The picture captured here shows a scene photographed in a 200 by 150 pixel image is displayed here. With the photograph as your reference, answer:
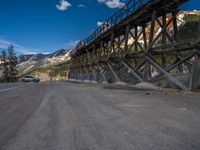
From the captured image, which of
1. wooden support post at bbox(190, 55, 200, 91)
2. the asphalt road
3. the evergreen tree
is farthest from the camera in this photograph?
the evergreen tree

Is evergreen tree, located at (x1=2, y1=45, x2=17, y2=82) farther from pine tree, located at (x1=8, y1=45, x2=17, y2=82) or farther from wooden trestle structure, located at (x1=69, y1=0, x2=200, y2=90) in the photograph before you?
wooden trestle structure, located at (x1=69, y1=0, x2=200, y2=90)

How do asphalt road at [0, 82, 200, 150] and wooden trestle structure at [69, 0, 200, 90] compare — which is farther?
wooden trestle structure at [69, 0, 200, 90]

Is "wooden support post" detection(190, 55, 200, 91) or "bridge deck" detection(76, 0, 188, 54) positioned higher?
"bridge deck" detection(76, 0, 188, 54)

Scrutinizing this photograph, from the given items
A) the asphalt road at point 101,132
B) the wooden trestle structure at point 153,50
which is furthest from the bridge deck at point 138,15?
the asphalt road at point 101,132

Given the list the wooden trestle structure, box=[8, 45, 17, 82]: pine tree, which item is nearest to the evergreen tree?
box=[8, 45, 17, 82]: pine tree

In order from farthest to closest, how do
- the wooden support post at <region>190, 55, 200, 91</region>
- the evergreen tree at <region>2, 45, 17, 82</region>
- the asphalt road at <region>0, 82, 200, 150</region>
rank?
the evergreen tree at <region>2, 45, 17, 82</region> → the wooden support post at <region>190, 55, 200, 91</region> → the asphalt road at <region>0, 82, 200, 150</region>

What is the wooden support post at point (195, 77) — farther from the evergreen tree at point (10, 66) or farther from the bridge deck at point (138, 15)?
the evergreen tree at point (10, 66)

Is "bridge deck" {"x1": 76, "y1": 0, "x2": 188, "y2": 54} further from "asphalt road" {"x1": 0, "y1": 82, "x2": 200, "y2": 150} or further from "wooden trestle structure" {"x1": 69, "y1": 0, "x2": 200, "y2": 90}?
"asphalt road" {"x1": 0, "y1": 82, "x2": 200, "y2": 150}

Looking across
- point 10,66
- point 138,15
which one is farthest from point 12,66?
point 138,15

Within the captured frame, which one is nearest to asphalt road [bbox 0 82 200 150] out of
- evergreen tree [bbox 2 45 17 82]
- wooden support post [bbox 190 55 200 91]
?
wooden support post [bbox 190 55 200 91]

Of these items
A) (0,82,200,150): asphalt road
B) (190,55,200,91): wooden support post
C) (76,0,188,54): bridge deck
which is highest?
(76,0,188,54): bridge deck

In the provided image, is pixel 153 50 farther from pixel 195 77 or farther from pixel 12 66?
→ pixel 12 66

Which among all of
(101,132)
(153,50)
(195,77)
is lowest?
(101,132)

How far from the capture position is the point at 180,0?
1923cm
